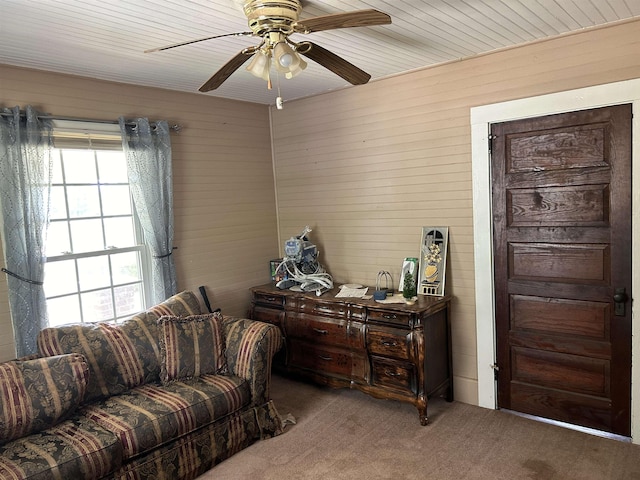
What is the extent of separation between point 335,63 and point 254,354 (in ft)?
6.13

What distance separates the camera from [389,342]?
3400 mm

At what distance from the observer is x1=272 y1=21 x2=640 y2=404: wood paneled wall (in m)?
3.00

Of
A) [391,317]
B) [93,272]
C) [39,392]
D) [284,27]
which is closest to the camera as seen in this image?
[284,27]

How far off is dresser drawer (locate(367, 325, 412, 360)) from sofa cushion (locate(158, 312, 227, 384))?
41.7 inches

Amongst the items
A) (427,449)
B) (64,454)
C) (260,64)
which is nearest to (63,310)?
(64,454)

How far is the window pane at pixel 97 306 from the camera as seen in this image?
344 centimetres

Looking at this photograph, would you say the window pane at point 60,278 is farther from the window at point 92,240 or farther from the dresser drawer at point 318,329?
the dresser drawer at point 318,329

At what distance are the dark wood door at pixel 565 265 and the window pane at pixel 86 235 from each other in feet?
9.34

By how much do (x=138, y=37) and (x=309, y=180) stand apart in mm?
2096

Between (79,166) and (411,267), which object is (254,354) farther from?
(79,166)

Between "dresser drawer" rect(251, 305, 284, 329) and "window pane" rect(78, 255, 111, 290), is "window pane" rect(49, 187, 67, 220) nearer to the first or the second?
"window pane" rect(78, 255, 111, 290)

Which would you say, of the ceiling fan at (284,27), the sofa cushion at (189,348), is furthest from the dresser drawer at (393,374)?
the ceiling fan at (284,27)

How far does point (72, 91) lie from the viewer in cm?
329

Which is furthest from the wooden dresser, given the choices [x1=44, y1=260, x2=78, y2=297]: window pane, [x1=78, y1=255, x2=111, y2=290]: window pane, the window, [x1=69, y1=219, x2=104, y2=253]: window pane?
[x1=44, y1=260, x2=78, y2=297]: window pane
